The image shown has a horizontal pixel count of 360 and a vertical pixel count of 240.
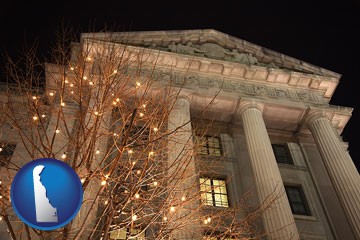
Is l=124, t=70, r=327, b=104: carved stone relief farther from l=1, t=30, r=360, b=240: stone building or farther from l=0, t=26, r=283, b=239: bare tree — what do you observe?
l=0, t=26, r=283, b=239: bare tree

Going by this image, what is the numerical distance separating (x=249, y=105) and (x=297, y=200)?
6539 millimetres

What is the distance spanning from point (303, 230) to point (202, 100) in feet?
31.8

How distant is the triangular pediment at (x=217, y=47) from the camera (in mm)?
24078

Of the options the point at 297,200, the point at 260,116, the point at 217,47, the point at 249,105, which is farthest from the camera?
the point at 217,47

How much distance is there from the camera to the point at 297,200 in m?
21.2

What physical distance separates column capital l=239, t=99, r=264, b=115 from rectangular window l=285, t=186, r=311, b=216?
537cm

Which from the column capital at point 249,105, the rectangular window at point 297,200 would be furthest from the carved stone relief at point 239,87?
the rectangular window at point 297,200

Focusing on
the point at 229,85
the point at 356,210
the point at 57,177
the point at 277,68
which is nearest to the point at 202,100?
the point at 229,85

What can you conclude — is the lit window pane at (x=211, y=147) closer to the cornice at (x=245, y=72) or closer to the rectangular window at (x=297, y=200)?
the cornice at (x=245, y=72)

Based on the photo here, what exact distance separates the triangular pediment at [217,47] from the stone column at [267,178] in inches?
188

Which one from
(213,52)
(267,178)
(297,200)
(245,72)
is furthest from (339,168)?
(213,52)

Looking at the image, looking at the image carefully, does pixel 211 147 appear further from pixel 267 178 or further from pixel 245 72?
pixel 267 178

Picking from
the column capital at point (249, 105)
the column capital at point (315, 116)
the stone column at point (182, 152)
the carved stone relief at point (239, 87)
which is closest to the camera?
the stone column at point (182, 152)

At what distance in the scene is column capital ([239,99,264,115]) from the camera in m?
22.1
